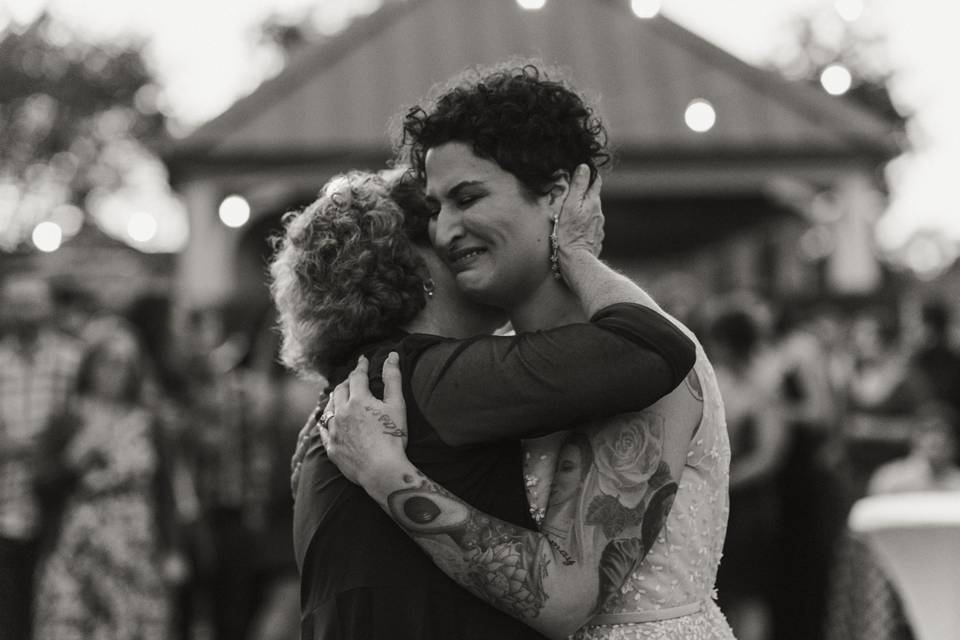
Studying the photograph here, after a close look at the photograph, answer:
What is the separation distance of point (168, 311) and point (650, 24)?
11.1 metres

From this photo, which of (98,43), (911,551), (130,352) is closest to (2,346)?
(130,352)

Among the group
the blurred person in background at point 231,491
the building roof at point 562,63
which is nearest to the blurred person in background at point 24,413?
the blurred person in background at point 231,491

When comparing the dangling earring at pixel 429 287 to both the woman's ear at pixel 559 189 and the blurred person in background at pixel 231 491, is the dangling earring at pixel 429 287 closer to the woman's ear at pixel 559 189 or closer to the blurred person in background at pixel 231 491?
the woman's ear at pixel 559 189

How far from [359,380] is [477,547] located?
0.40 m

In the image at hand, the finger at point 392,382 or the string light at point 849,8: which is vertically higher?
the string light at point 849,8

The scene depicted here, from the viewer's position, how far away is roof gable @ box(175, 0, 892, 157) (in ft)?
54.2

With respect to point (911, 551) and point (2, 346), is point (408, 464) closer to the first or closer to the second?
point (911, 551)

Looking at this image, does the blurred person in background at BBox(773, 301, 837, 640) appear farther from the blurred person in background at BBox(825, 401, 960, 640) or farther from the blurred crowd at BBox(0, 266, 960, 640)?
the blurred person in background at BBox(825, 401, 960, 640)

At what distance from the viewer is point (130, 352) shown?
695 cm

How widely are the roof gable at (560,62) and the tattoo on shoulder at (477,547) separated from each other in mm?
13382

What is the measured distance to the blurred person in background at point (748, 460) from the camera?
293 inches

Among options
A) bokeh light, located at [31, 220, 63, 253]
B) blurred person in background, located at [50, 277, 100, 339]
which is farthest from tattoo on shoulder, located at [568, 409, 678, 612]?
bokeh light, located at [31, 220, 63, 253]

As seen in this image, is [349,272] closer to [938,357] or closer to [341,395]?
[341,395]

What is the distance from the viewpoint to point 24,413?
699 centimetres
